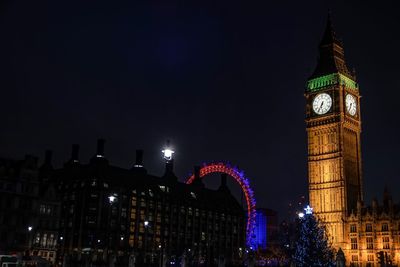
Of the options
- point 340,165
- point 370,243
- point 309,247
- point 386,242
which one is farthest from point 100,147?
point 386,242

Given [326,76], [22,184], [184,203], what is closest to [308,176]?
[326,76]

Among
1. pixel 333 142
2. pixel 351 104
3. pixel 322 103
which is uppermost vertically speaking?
pixel 322 103

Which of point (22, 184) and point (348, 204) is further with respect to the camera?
point (348, 204)

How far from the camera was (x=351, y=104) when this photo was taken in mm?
138250

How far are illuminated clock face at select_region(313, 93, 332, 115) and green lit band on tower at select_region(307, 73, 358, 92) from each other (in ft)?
7.91

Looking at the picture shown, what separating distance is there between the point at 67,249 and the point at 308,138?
6700 cm

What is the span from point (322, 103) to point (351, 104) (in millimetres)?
7504

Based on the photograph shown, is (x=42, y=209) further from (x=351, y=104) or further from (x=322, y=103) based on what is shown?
(x=351, y=104)

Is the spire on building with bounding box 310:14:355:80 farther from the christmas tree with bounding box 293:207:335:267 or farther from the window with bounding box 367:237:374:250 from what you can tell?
the christmas tree with bounding box 293:207:335:267

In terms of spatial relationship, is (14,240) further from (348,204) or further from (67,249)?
(348,204)

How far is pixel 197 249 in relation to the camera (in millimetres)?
154625

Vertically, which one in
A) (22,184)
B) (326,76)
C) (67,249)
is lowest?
(67,249)

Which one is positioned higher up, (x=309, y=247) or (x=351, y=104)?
(x=351, y=104)

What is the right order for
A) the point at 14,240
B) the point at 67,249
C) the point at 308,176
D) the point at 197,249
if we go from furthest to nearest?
1. the point at 197,249
2. the point at 308,176
3. the point at 67,249
4. the point at 14,240
